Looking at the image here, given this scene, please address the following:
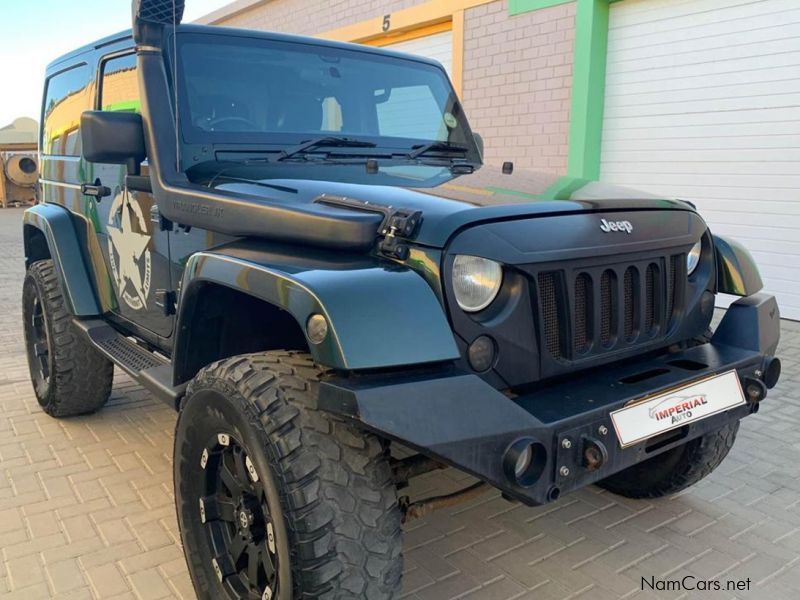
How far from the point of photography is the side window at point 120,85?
3.07 m

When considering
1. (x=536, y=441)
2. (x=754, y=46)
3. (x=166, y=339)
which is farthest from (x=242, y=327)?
(x=754, y=46)

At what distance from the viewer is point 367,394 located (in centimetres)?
164

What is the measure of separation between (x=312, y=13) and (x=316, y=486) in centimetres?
1190

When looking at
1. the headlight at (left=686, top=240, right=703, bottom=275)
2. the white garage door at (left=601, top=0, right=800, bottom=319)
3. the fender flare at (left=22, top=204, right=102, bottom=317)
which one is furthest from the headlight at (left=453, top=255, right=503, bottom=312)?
the white garage door at (left=601, top=0, right=800, bottom=319)

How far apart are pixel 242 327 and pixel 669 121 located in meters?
6.11

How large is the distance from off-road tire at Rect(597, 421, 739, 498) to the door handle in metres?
2.84

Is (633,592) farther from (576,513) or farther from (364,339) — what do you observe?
(364,339)

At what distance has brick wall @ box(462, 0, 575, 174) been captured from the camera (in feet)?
26.1

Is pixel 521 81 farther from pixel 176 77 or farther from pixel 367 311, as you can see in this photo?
pixel 367 311

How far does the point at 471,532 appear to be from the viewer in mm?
2955

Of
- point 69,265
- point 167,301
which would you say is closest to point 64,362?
point 69,265

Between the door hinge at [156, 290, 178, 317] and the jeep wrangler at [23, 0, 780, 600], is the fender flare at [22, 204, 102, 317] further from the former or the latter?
the door hinge at [156, 290, 178, 317]

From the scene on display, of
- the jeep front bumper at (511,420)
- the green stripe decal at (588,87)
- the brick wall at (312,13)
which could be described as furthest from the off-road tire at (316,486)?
the brick wall at (312,13)

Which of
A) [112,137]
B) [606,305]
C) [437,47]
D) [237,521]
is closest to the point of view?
[237,521]
